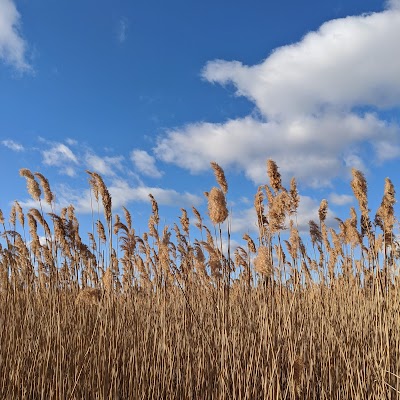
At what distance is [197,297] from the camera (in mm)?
4277

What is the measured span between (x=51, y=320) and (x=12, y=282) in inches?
42.6

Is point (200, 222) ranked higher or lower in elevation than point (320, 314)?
higher

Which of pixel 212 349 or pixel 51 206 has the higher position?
pixel 51 206

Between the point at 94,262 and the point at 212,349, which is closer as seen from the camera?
the point at 212,349

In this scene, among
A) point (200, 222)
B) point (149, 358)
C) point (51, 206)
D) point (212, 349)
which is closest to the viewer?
point (212, 349)

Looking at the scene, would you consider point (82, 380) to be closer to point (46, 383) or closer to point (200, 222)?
point (46, 383)

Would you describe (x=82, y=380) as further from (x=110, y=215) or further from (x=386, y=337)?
(x=386, y=337)

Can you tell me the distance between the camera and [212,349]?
3043 millimetres

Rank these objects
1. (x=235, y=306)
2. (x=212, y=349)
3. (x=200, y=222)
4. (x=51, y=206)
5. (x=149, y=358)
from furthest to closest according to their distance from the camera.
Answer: (x=200, y=222)
(x=235, y=306)
(x=51, y=206)
(x=149, y=358)
(x=212, y=349)

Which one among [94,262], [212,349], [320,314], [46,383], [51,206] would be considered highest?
[51,206]

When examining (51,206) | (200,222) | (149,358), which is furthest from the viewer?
(200,222)

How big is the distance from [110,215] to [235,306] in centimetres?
158

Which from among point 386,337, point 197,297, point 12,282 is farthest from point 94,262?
point 386,337

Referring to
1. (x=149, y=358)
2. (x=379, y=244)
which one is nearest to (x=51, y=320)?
(x=149, y=358)
